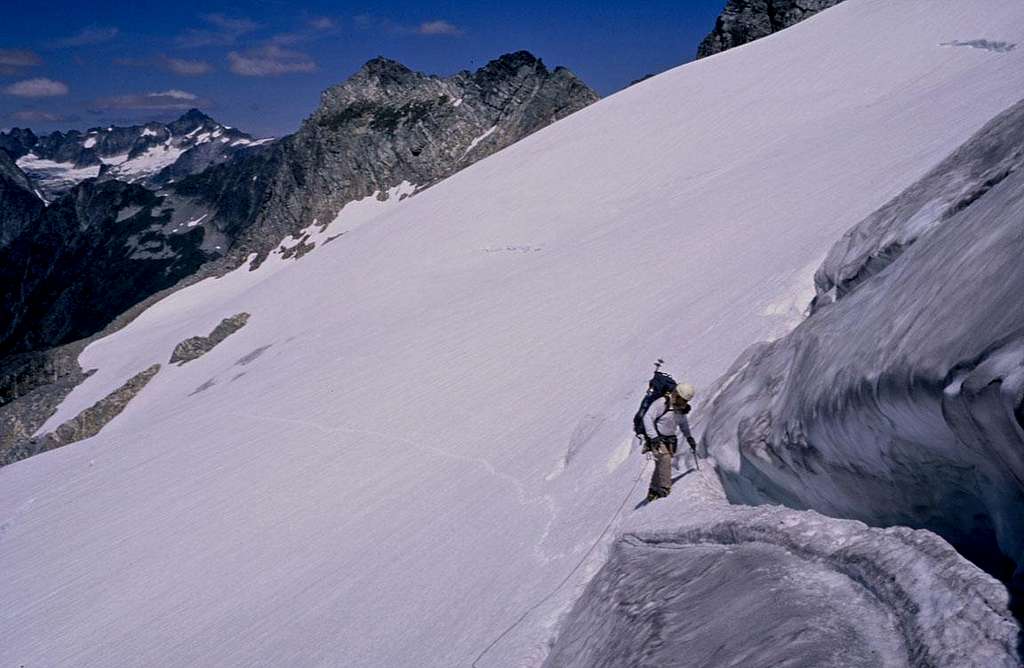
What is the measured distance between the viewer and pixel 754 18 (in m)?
55.1

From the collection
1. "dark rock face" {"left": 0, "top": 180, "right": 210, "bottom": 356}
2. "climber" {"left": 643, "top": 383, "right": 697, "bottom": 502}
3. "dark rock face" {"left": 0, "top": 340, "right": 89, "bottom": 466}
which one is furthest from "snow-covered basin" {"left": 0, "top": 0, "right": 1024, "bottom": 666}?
"dark rock face" {"left": 0, "top": 180, "right": 210, "bottom": 356}

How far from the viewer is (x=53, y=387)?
43406 mm

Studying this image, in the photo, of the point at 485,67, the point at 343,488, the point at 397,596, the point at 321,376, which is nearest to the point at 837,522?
the point at 397,596

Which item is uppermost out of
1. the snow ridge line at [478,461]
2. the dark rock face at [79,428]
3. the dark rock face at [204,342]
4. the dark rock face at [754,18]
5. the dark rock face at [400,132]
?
the dark rock face at [400,132]

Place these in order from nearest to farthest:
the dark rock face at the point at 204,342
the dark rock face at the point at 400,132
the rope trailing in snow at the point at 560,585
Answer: the rope trailing in snow at the point at 560,585 < the dark rock face at the point at 204,342 < the dark rock face at the point at 400,132

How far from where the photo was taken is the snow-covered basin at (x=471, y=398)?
989 centimetres

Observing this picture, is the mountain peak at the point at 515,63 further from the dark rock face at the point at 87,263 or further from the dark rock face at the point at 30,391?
the dark rock face at the point at 87,263

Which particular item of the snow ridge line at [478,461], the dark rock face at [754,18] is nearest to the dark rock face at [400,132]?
the dark rock face at [754,18]

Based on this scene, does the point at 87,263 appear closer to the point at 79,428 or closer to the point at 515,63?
the point at 515,63

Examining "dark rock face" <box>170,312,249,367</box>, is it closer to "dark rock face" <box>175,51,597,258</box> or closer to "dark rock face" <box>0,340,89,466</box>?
"dark rock face" <box>0,340,89,466</box>

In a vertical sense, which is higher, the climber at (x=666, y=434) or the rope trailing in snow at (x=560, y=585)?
the climber at (x=666, y=434)

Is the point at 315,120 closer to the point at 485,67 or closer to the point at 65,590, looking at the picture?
the point at 485,67

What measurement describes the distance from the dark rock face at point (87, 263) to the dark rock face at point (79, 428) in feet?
383

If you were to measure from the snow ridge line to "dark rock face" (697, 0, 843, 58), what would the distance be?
50.2m
